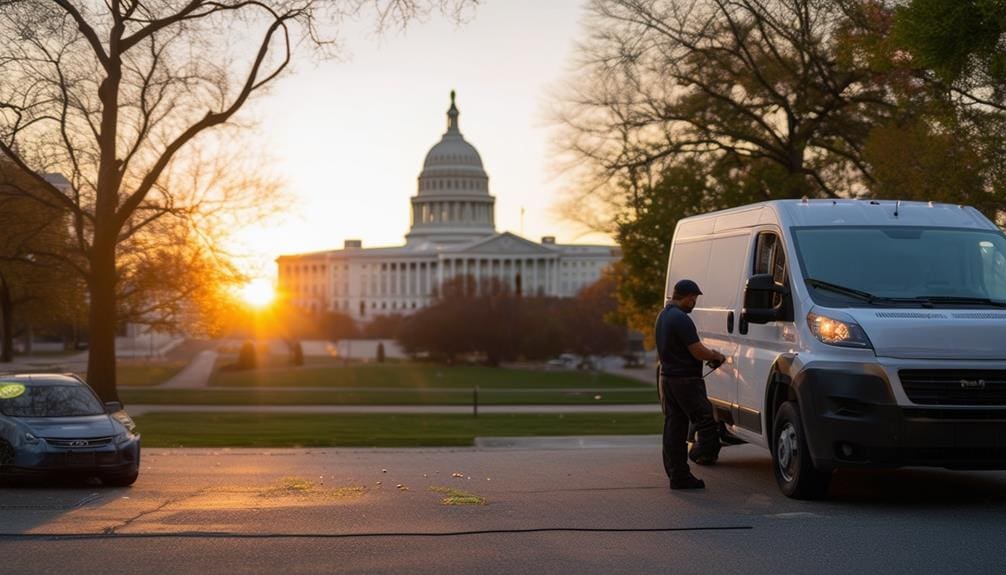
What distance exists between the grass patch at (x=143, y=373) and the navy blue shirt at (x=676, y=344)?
50661 mm

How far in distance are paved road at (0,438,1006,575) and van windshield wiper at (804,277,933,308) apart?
5.40ft

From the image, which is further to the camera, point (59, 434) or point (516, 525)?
point (59, 434)

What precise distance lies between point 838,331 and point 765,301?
103 centimetres

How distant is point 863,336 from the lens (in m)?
11.2

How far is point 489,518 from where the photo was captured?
11.0 metres

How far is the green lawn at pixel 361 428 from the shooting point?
26.2 meters

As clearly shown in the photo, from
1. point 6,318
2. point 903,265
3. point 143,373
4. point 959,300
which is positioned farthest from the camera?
point 143,373

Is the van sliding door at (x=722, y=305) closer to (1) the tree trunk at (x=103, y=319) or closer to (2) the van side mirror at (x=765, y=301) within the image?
(2) the van side mirror at (x=765, y=301)

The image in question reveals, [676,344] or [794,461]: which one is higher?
[676,344]

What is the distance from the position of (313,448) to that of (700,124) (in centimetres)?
1479

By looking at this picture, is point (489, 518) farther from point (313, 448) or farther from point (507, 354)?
point (507, 354)

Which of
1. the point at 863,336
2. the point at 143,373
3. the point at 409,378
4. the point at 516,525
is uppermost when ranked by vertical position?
the point at 143,373

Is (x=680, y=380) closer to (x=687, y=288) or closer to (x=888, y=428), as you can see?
(x=687, y=288)

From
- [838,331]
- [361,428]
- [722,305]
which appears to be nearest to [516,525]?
[838,331]
